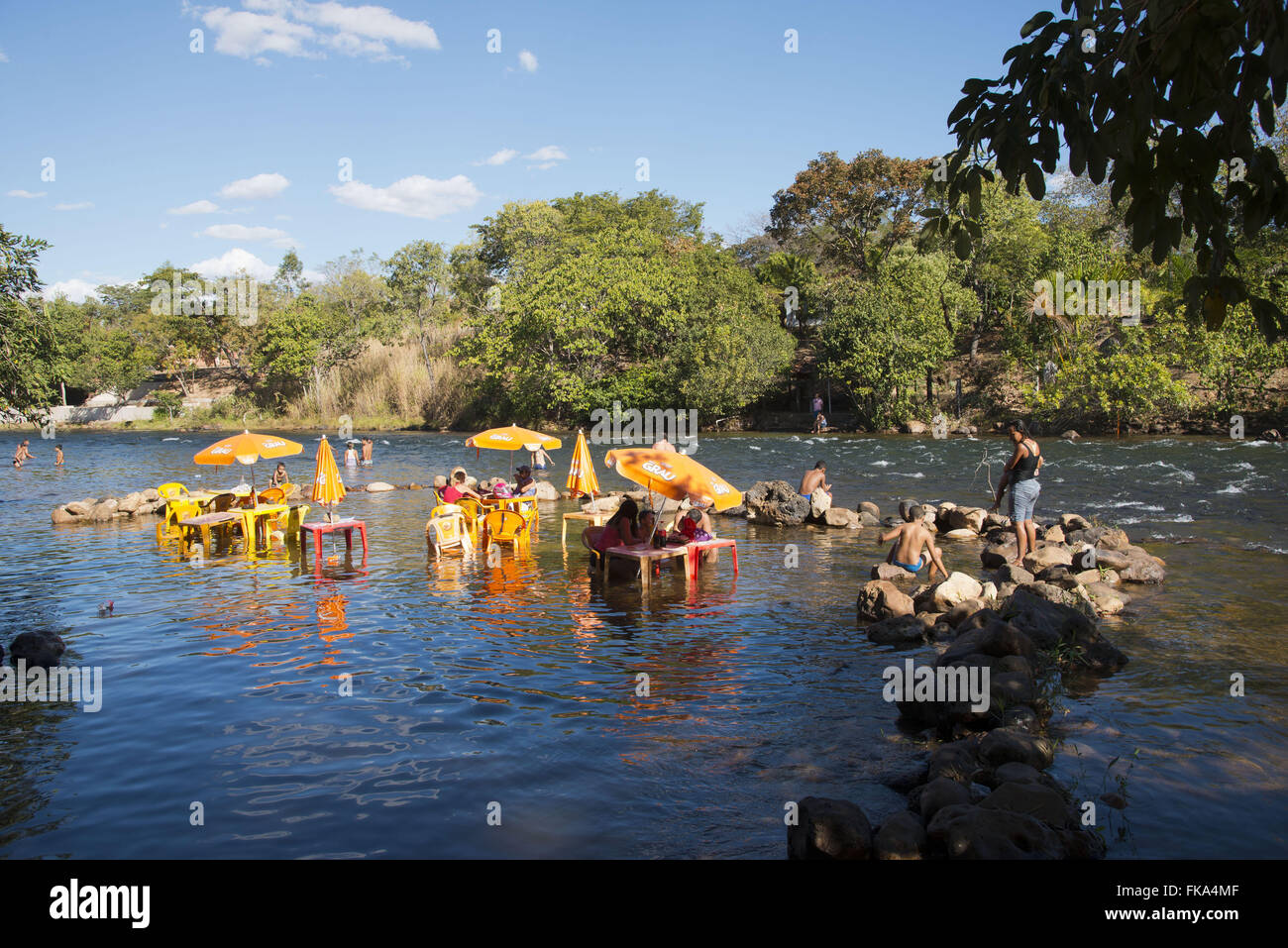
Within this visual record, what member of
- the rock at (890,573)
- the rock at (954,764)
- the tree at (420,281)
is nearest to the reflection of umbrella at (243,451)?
the rock at (890,573)

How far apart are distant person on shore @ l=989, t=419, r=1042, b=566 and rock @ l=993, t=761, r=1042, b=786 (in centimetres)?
713

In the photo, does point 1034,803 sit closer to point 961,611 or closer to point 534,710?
point 534,710

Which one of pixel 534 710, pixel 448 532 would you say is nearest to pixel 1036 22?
pixel 534 710

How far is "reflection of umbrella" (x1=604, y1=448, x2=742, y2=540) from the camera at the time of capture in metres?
11.8

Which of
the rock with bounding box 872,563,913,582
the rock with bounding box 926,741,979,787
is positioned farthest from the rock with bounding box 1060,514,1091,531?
the rock with bounding box 926,741,979,787

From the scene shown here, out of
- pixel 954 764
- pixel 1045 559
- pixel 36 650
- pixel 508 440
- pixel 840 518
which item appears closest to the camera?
pixel 954 764

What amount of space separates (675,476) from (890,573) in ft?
10.7

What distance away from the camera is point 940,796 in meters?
5.38

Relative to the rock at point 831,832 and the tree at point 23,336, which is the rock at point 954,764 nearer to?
the rock at point 831,832

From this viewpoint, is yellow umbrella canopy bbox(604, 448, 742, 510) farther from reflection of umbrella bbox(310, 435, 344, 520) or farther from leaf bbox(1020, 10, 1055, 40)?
leaf bbox(1020, 10, 1055, 40)

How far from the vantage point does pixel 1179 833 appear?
5.45 m
